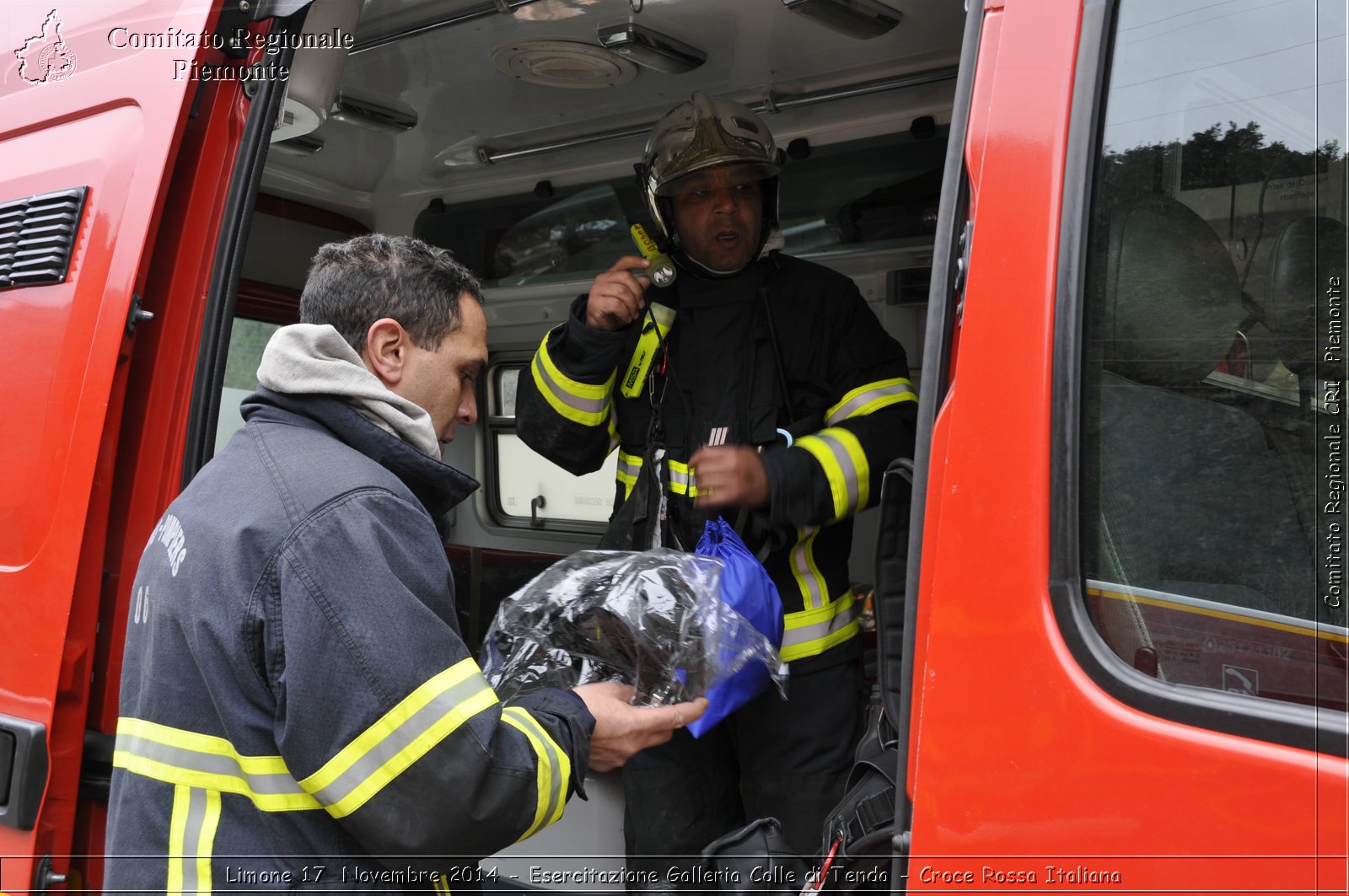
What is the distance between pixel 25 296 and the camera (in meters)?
1.98

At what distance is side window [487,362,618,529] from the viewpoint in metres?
4.09

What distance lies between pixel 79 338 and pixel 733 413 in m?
1.34

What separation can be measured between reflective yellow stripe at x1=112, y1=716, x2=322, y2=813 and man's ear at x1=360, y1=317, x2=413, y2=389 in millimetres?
523

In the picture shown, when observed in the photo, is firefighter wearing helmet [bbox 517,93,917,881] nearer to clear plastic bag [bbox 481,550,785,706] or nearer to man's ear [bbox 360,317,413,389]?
clear plastic bag [bbox 481,550,785,706]

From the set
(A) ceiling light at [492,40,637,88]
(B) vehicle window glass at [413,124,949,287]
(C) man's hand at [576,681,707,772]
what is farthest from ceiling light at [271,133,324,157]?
(C) man's hand at [576,681,707,772]

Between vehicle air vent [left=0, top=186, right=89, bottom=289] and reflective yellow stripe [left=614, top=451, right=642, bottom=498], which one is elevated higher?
vehicle air vent [left=0, top=186, right=89, bottom=289]

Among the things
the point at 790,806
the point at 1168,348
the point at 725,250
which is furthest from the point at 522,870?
the point at 1168,348

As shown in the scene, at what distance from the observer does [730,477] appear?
2086 millimetres

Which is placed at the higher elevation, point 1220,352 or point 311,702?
point 1220,352

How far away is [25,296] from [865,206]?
2.17 metres

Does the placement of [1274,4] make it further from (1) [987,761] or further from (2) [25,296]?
(2) [25,296]

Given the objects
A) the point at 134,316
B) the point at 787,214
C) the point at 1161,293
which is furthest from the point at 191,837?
the point at 787,214

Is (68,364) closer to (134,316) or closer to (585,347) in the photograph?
(134,316)

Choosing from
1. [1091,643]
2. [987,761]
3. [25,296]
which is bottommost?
[987,761]
